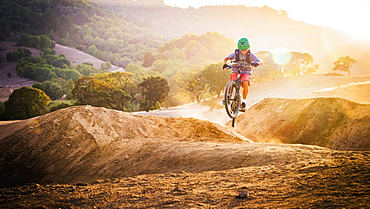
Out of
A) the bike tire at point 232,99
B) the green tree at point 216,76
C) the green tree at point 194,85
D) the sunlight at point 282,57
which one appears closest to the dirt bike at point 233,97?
the bike tire at point 232,99

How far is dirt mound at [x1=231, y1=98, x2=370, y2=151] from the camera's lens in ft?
52.9

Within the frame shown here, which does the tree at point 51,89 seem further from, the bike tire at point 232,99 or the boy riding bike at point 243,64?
the boy riding bike at point 243,64

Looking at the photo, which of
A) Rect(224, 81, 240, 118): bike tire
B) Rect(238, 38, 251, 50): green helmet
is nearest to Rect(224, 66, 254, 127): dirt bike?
Rect(224, 81, 240, 118): bike tire

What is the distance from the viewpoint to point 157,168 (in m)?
11.5

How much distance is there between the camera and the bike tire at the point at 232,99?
31.6 feet

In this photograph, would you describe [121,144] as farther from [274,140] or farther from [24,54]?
[24,54]

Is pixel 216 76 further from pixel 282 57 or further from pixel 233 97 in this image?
pixel 233 97

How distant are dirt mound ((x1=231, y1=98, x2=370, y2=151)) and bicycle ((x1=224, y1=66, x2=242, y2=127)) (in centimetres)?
988

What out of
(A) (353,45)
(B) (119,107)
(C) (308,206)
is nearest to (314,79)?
(B) (119,107)

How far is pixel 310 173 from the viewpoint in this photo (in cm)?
714

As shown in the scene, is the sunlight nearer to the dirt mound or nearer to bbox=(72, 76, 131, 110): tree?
bbox=(72, 76, 131, 110): tree

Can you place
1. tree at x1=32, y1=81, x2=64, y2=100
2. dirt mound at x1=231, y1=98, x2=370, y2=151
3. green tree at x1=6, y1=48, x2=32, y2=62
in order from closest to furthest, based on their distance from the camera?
dirt mound at x1=231, y1=98, x2=370, y2=151
tree at x1=32, y1=81, x2=64, y2=100
green tree at x1=6, y1=48, x2=32, y2=62

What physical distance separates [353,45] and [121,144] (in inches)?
8786

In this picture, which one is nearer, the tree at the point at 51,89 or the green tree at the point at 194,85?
the green tree at the point at 194,85
